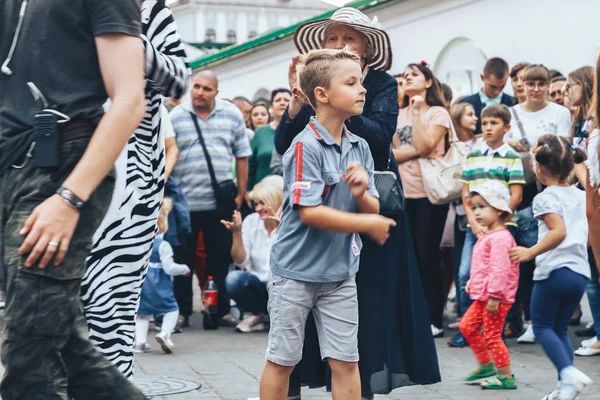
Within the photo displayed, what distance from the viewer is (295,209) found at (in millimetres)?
4402

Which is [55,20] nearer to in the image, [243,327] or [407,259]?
[407,259]

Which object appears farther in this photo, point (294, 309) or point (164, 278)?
point (164, 278)

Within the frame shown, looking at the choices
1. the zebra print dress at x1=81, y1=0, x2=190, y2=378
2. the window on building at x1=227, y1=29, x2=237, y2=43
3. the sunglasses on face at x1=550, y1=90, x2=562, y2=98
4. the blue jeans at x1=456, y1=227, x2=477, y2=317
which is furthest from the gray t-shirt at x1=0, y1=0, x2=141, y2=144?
the window on building at x1=227, y1=29, x2=237, y2=43

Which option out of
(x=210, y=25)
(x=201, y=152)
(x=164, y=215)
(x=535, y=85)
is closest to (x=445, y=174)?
(x=535, y=85)

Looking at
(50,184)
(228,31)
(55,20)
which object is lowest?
(50,184)

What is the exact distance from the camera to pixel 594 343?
7738 mm

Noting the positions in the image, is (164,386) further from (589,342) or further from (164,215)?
(589,342)

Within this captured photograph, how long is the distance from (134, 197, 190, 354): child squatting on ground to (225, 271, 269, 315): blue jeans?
78cm

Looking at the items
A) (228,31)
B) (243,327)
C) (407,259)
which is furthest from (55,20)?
(228,31)

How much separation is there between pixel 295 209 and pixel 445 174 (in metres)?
4.21

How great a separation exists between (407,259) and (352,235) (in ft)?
3.50

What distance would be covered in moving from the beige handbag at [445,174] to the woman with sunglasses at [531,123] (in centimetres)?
42

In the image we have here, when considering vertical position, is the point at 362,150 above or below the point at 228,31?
below

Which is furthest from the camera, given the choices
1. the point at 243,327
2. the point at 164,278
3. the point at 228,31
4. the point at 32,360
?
the point at 228,31
